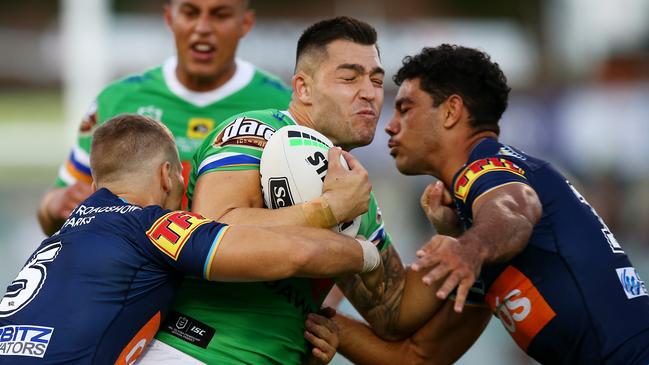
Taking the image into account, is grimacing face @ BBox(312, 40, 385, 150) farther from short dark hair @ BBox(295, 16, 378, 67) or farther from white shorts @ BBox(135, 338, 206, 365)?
white shorts @ BBox(135, 338, 206, 365)

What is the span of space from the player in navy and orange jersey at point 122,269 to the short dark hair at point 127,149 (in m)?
0.18

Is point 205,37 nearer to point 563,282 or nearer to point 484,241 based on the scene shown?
point 563,282

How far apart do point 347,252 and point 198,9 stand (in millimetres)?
3326

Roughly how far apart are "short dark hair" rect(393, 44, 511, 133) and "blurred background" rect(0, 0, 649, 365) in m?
7.13

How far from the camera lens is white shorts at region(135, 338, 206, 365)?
5555mm

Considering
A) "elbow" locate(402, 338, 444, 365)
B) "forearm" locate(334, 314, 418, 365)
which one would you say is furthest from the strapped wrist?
"elbow" locate(402, 338, 444, 365)

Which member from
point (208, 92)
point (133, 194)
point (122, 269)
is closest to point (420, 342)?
point (133, 194)

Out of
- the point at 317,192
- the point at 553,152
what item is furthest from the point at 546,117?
the point at 317,192

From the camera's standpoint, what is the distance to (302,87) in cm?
639

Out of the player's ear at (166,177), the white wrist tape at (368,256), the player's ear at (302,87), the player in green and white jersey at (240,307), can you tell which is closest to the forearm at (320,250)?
the white wrist tape at (368,256)

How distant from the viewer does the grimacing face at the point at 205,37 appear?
317 inches

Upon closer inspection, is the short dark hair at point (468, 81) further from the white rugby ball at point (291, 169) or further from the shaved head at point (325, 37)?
the white rugby ball at point (291, 169)

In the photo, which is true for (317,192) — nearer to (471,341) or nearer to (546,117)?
(471,341)

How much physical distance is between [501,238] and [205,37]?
3.63 m
